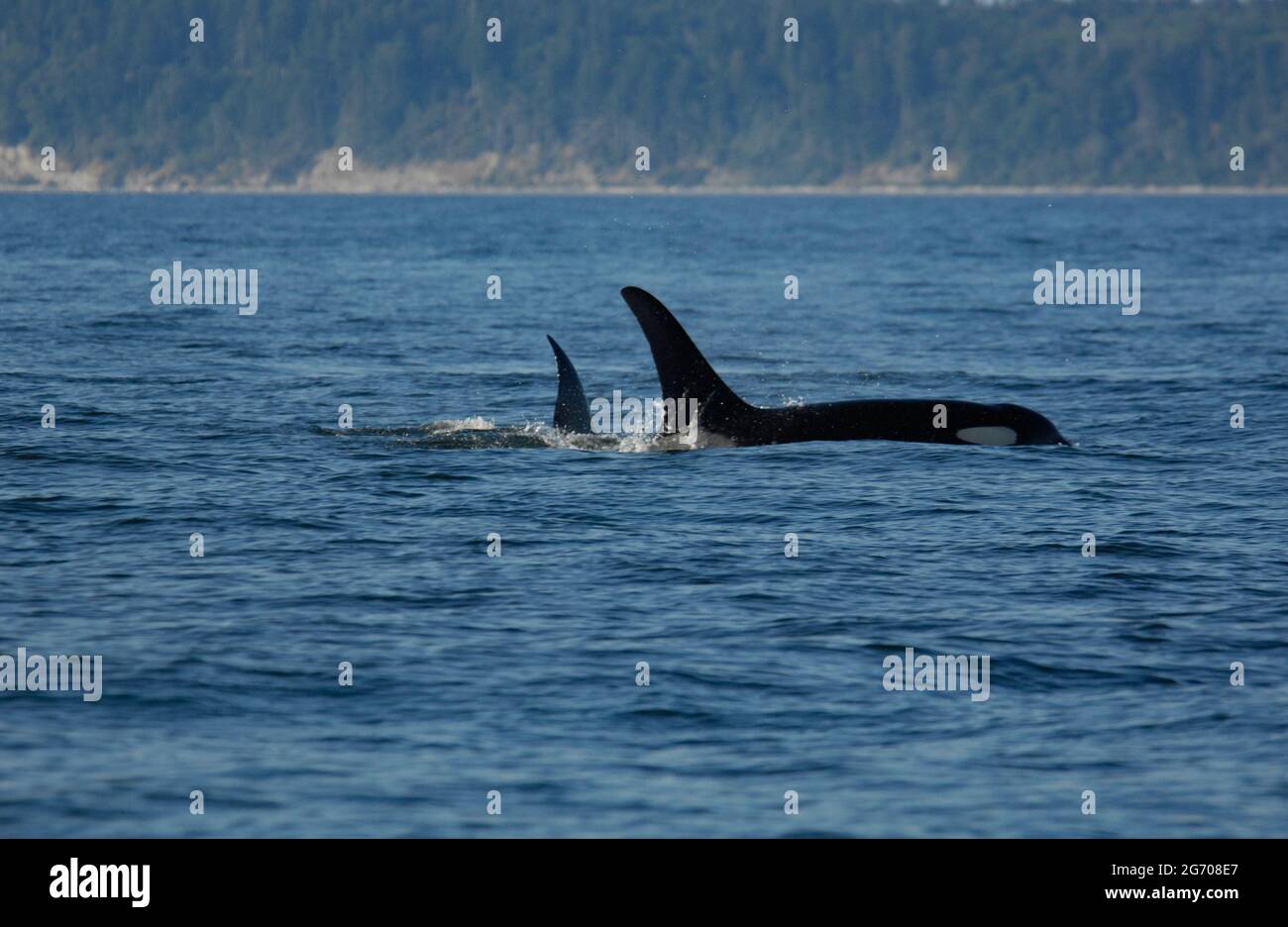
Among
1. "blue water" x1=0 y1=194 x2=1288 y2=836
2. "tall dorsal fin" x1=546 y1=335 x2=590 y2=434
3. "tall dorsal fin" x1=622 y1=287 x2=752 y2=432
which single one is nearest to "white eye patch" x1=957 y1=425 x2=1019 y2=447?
"blue water" x1=0 y1=194 x2=1288 y2=836

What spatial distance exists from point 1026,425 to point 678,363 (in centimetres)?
455

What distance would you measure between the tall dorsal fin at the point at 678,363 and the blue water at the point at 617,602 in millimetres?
798

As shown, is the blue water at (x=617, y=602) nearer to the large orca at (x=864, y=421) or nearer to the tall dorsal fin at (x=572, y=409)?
the large orca at (x=864, y=421)

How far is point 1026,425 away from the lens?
22656 mm

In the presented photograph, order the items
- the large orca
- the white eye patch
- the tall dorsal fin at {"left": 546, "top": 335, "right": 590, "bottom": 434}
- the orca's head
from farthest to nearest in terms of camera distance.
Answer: the tall dorsal fin at {"left": 546, "top": 335, "right": 590, "bottom": 434}, the orca's head, the white eye patch, the large orca

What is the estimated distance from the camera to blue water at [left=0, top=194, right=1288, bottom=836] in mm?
10812

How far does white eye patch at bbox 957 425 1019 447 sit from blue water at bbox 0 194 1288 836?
22cm

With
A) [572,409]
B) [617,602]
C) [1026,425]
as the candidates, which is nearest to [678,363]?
[572,409]

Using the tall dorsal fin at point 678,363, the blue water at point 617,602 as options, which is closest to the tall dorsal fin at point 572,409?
the blue water at point 617,602

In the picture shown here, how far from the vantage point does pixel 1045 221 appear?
497 feet

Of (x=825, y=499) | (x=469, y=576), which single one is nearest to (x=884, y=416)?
(x=825, y=499)

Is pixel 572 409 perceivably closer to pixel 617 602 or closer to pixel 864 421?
pixel 864 421

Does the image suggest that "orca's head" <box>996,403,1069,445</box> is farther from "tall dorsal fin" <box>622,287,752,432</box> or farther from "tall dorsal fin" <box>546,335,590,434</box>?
"tall dorsal fin" <box>546,335,590,434</box>
